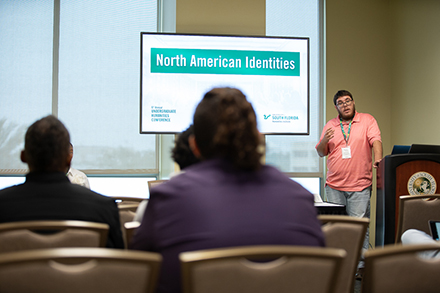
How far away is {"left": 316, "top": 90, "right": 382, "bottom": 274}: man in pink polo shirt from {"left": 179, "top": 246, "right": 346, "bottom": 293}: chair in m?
3.15

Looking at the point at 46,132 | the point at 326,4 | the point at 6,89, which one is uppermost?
the point at 326,4

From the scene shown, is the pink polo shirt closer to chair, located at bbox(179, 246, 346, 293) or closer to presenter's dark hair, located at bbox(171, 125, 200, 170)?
presenter's dark hair, located at bbox(171, 125, 200, 170)

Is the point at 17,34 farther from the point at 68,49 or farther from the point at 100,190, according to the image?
the point at 100,190

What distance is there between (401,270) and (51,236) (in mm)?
1119

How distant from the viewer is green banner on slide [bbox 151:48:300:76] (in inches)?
182

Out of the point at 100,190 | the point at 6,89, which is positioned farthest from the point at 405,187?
the point at 6,89

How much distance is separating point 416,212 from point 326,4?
12.9 ft

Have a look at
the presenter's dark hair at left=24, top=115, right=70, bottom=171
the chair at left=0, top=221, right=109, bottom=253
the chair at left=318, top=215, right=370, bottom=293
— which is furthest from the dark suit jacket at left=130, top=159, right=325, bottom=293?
the presenter's dark hair at left=24, top=115, right=70, bottom=171

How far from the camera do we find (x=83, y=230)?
1.30 m

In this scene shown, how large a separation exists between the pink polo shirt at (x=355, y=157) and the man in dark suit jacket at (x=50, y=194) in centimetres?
303

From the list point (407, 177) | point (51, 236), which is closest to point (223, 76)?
point (407, 177)

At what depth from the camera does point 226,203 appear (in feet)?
3.41

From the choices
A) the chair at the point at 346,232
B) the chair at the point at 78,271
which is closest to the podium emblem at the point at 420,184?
the chair at the point at 346,232

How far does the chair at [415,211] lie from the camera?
95.6 inches
